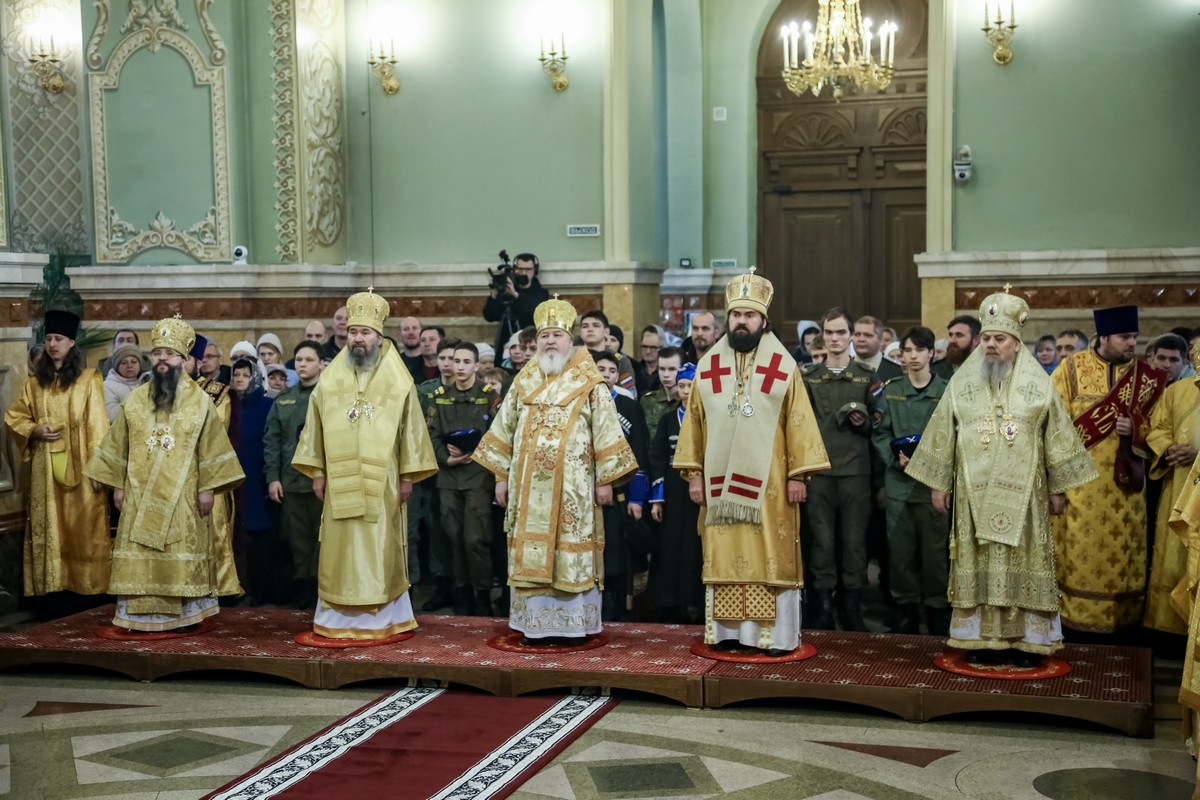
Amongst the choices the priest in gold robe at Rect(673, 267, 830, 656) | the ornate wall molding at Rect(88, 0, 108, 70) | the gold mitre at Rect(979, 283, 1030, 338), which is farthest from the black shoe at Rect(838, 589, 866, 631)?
the ornate wall molding at Rect(88, 0, 108, 70)

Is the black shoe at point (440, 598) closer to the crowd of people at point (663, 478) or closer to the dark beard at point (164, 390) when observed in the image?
the crowd of people at point (663, 478)

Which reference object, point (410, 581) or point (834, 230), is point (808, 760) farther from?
point (834, 230)

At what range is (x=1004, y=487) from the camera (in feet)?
21.2

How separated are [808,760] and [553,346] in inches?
92.9

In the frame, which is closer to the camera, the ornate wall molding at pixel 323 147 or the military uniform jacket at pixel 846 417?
the military uniform jacket at pixel 846 417

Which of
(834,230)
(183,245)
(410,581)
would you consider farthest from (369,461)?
(834,230)

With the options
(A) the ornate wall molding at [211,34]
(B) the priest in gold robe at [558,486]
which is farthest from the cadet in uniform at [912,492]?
(A) the ornate wall molding at [211,34]

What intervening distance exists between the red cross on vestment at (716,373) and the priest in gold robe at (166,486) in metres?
2.33

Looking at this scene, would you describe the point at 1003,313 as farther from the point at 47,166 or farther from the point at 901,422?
the point at 47,166

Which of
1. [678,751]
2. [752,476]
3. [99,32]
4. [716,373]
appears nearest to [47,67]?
[99,32]

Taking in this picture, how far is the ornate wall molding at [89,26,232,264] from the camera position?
36.1 feet

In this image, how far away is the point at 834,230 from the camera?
1445cm

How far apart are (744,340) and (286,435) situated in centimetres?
268

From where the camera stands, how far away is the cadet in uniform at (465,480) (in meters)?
8.04
